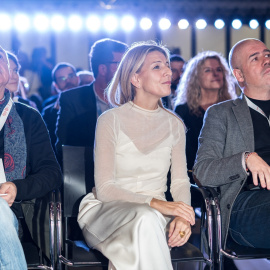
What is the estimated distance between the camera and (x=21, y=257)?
2213 millimetres

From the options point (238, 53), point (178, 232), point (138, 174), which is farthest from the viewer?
point (238, 53)

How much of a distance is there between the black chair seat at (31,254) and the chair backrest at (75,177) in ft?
0.98

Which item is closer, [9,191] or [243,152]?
[9,191]

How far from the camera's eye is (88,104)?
13.6 ft

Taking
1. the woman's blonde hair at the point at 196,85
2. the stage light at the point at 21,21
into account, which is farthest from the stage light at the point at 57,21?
the woman's blonde hair at the point at 196,85

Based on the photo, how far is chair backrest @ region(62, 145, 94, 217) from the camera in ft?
9.76

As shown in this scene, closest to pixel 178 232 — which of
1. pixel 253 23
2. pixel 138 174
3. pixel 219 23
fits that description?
pixel 138 174

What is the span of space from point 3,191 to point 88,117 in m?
1.66

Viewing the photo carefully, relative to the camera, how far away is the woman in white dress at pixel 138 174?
94.6 inches

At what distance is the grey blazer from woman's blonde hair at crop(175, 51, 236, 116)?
3.51 feet

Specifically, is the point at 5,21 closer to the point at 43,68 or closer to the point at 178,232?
the point at 43,68

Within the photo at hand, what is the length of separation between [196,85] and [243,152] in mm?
1582

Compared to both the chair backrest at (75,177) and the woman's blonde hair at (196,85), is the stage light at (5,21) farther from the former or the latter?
the chair backrest at (75,177)

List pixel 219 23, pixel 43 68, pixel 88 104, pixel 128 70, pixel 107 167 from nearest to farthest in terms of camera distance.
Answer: pixel 107 167 < pixel 128 70 < pixel 88 104 < pixel 43 68 < pixel 219 23
